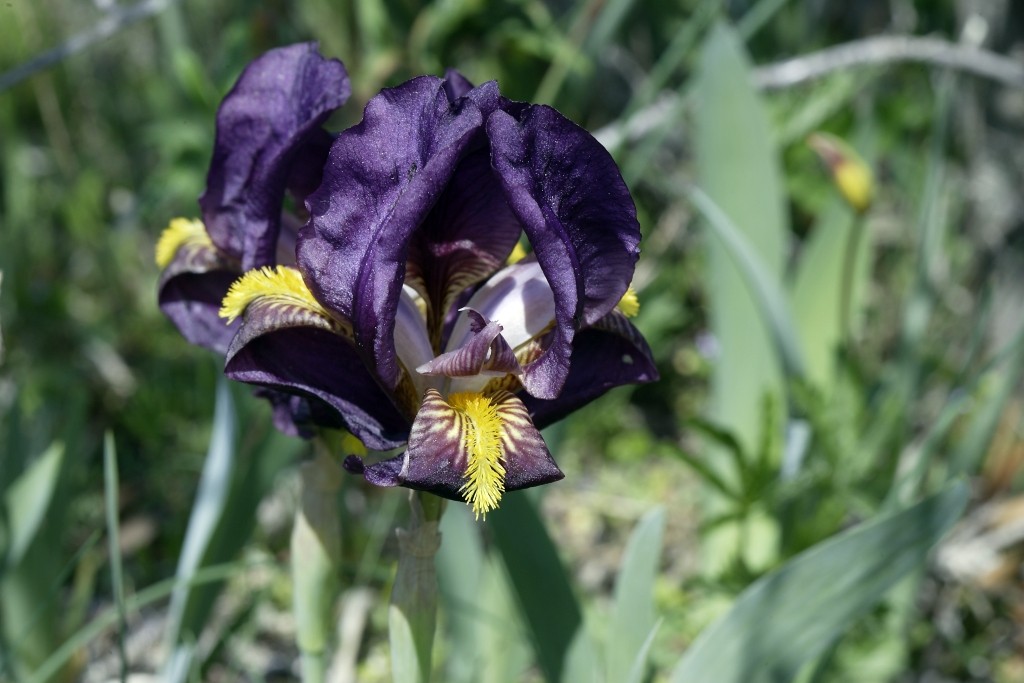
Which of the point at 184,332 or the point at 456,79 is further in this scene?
the point at 184,332

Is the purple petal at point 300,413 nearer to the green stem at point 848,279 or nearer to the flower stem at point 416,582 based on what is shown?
the flower stem at point 416,582

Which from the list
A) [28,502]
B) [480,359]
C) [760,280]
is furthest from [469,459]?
[28,502]

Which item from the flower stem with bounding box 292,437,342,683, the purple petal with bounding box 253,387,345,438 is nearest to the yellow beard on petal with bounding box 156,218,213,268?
the purple petal with bounding box 253,387,345,438

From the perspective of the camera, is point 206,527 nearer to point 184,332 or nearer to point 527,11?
point 184,332

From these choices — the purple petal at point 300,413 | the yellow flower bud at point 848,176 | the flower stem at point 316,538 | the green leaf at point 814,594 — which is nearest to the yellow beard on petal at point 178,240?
the purple petal at point 300,413

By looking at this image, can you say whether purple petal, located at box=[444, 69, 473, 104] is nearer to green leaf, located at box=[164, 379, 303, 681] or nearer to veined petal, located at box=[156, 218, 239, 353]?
veined petal, located at box=[156, 218, 239, 353]

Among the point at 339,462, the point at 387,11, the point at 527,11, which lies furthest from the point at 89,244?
the point at 339,462
